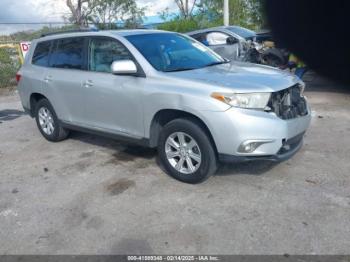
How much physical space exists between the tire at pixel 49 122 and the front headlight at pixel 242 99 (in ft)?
10.2

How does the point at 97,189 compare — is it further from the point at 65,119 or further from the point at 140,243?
the point at 65,119

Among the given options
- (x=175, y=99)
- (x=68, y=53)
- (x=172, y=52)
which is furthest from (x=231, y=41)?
(x=175, y=99)

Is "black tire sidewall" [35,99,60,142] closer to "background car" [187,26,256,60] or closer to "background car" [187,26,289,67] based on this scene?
"background car" [187,26,289,67]

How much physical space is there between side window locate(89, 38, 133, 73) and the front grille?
186 centimetres

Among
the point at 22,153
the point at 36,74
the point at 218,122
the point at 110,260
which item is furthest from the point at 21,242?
the point at 36,74

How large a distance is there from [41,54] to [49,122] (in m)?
1.09

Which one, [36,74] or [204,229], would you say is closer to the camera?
[204,229]

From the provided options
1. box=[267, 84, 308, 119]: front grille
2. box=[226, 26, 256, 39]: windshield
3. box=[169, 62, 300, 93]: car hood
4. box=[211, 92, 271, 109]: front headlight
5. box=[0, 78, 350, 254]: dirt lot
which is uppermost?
box=[226, 26, 256, 39]: windshield

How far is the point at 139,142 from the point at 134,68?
0.90 meters

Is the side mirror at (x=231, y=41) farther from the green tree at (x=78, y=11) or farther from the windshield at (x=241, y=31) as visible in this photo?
the green tree at (x=78, y=11)

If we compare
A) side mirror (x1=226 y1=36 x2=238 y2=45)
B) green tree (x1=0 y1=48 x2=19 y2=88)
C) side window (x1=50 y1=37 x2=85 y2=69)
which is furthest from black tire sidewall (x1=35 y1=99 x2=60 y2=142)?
green tree (x1=0 y1=48 x2=19 y2=88)

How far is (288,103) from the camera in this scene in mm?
4270

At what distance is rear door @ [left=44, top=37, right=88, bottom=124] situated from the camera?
5.41 metres

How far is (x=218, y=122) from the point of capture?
12.9 feet
